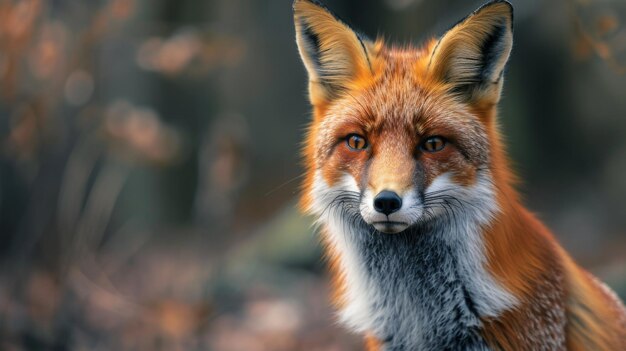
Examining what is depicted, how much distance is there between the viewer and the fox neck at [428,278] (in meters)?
3.10

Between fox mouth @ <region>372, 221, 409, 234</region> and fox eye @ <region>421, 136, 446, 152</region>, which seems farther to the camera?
fox eye @ <region>421, 136, 446, 152</region>

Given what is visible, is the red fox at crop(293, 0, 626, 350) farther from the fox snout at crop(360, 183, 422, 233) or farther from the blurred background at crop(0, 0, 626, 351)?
the blurred background at crop(0, 0, 626, 351)

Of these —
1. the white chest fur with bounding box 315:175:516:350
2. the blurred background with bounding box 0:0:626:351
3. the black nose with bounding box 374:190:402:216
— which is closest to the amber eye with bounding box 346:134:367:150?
the white chest fur with bounding box 315:175:516:350

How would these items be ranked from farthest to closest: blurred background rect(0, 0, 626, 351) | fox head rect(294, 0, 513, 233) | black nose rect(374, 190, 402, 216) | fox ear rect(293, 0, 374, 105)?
1. blurred background rect(0, 0, 626, 351)
2. fox ear rect(293, 0, 374, 105)
3. fox head rect(294, 0, 513, 233)
4. black nose rect(374, 190, 402, 216)

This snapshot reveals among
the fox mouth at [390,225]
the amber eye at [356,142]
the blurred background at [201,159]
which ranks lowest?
the blurred background at [201,159]

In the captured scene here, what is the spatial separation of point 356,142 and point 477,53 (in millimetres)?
634

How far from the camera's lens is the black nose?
9.17ft

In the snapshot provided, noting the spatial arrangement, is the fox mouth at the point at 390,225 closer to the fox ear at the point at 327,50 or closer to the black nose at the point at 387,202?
the black nose at the point at 387,202

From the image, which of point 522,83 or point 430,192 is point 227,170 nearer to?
point 430,192

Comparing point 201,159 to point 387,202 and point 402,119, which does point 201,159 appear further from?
point 387,202

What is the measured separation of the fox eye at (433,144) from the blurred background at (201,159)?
99 cm

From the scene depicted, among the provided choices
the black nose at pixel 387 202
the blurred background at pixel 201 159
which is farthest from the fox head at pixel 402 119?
the blurred background at pixel 201 159

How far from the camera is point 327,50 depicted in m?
3.37

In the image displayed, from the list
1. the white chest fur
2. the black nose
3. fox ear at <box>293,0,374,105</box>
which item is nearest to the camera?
the black nose
